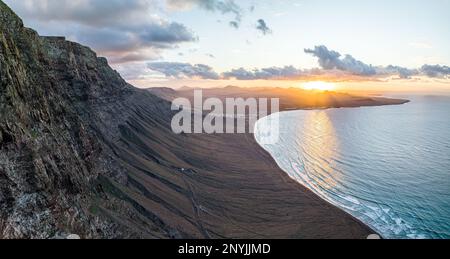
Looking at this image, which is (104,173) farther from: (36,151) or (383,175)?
→ (383,175)

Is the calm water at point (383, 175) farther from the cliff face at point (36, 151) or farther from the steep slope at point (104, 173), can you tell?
the cliff face at point (36, 151)

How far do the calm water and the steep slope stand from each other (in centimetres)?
784

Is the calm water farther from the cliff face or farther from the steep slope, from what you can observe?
the cliff face

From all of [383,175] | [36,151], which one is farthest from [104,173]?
[383,175]

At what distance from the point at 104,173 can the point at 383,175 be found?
271 feet

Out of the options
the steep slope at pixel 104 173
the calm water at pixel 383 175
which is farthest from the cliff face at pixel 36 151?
the calm water at pixel 383 175

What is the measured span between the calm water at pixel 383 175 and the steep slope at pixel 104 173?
7.84 metres

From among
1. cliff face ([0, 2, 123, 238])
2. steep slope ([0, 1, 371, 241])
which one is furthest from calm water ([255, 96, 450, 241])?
cliff face ([0, 2, 123, 238])

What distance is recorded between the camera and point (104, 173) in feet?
217

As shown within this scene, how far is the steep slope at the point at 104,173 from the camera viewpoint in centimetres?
4037

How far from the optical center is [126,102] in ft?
424

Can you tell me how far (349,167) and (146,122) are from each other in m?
76.7
